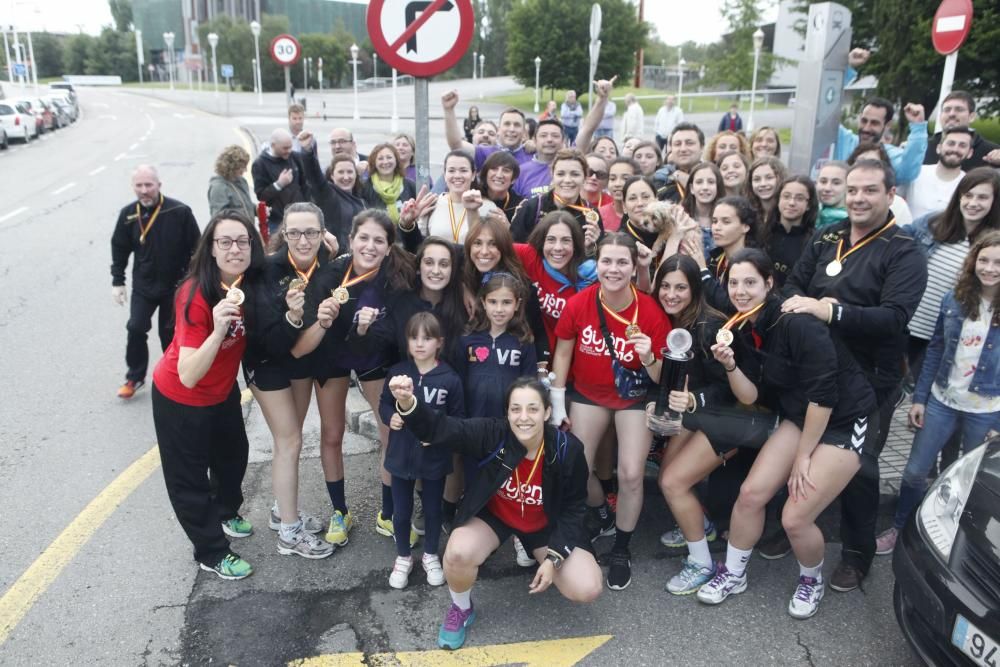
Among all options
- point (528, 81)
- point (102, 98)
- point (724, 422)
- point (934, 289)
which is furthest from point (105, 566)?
point (102, 98)

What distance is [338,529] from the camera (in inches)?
163

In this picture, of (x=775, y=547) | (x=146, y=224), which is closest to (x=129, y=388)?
(x=146, y=224)

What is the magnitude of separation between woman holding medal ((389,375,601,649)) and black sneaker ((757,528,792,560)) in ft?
3.77

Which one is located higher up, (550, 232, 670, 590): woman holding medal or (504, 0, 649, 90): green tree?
(504, 0, 649, 90): green tree

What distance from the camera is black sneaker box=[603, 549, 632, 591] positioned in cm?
378

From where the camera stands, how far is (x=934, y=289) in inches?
170

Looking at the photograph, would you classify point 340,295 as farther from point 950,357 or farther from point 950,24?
point 950,24

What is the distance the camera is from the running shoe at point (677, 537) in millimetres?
4164

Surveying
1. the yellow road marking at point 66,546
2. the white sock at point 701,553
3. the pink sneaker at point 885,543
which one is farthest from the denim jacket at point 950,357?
the yellow road marking at point 66,546

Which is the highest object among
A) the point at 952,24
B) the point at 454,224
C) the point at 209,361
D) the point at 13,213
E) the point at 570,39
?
the point at 570,39

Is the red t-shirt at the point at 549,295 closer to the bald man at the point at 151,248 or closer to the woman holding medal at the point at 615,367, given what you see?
the woman holding medal at the point at 615,367

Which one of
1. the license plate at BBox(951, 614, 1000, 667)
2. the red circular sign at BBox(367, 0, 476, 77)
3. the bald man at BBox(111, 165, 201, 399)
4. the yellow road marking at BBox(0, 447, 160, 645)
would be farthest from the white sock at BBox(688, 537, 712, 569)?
the bald man at BBox(111, 165, 201, 399)

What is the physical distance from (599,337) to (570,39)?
5046 centimetres

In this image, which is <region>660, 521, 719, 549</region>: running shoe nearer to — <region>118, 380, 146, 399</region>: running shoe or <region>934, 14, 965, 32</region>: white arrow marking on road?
<region>118, 380, 146, 399</region>: running shoe
